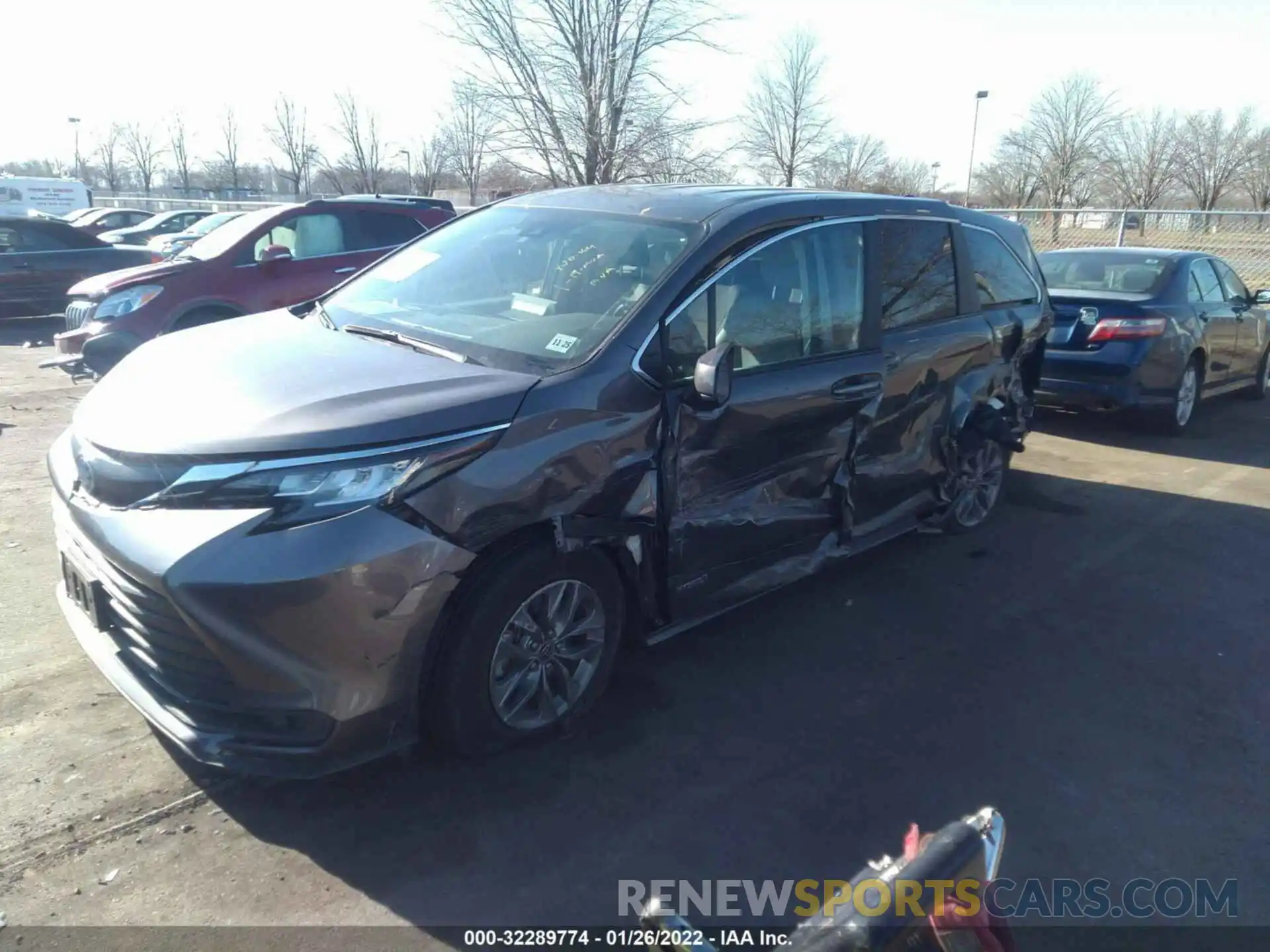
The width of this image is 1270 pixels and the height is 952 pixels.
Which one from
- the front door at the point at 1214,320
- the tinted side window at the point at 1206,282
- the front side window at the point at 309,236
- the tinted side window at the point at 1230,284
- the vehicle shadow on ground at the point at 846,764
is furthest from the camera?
the tinted side window at the point at 1230,284

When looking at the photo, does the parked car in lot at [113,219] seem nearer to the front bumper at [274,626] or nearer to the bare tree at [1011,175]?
the front bumper at [274,626]

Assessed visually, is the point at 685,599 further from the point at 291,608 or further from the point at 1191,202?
the point at 1191,202

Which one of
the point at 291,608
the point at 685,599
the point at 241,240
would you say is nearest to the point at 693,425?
the point at 685,599

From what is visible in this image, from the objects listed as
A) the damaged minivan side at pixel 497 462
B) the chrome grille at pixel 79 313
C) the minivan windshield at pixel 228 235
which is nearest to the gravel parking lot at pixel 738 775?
the damaged minivan side at pixel 497 462

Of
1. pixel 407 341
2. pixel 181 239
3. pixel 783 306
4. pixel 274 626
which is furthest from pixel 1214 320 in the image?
pixel 181 239

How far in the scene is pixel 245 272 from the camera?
9.13 metres

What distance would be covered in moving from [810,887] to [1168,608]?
10.4 feet

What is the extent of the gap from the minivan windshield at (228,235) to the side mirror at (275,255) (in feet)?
2.34

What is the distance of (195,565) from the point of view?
2.68m

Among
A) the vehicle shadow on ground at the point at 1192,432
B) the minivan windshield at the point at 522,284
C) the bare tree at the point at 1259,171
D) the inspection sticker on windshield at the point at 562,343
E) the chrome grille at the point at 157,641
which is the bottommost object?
the vehicle shadow on ground at the point at 1192,432

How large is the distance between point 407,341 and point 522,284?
1.96 feet

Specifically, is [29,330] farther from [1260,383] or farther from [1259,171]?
[1259,171]

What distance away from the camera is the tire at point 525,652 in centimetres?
310

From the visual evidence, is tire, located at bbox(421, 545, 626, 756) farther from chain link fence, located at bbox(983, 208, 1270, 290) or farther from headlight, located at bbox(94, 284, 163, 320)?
chain link fence, located at bbox(983, 208, 1270, 290)
